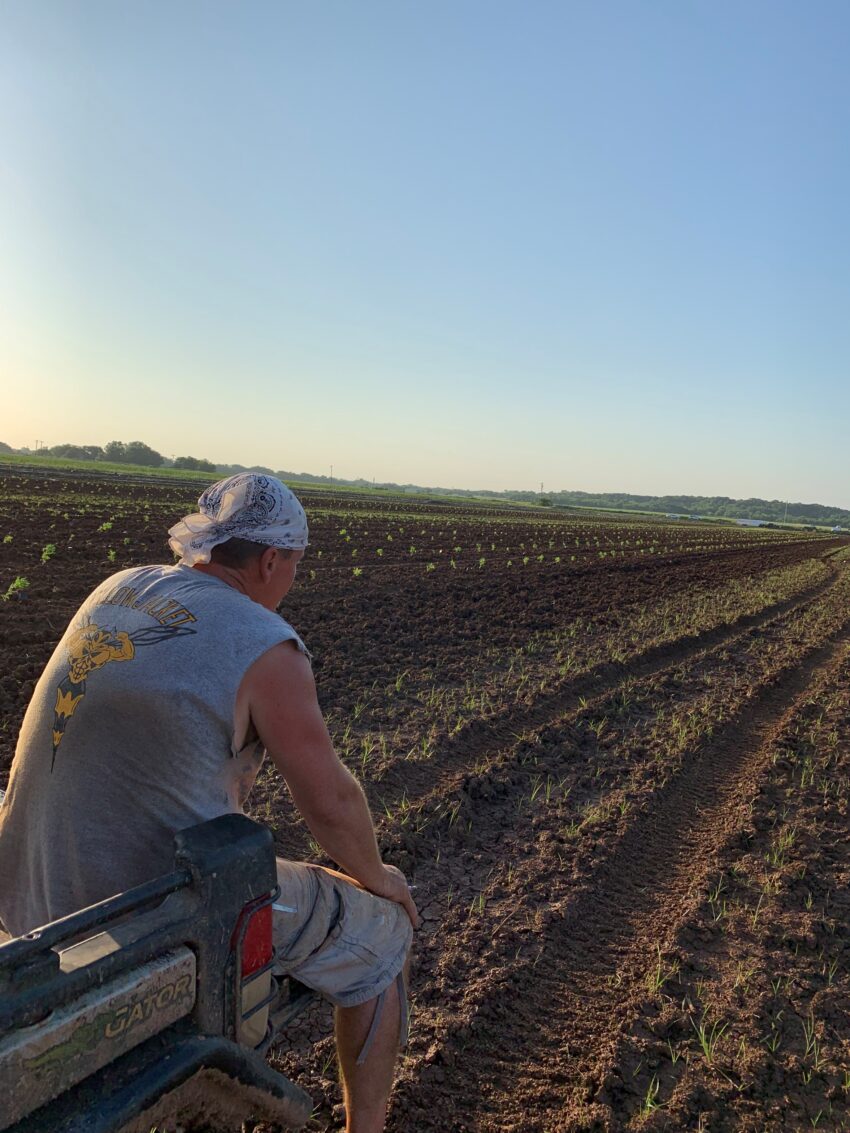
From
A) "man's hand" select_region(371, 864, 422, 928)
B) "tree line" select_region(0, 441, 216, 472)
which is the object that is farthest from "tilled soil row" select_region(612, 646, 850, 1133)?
"tree line" select_region(0, 441, 216, 472)

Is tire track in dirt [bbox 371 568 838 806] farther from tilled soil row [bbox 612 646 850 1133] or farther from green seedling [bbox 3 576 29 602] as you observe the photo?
green seedling [bbox 3 576 29 602]

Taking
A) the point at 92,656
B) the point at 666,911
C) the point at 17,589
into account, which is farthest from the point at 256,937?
the point at 17,589

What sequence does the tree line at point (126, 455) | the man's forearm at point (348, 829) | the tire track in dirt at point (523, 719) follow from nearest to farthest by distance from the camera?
the man's forearm at point (348, 829), the tire track in dirt at point (523, 719), the tree line at point (126, 455)

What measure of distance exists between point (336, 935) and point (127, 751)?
836 mm

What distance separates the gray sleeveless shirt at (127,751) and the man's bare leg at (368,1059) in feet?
2.68

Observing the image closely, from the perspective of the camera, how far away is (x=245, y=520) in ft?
7.04

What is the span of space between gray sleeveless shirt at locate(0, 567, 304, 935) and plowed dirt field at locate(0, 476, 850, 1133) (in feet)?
5.20

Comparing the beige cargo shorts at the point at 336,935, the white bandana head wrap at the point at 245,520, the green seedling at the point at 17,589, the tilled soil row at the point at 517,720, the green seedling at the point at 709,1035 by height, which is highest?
the white bandana head wrap at the point at 245,520

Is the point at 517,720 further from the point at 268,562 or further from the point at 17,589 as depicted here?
the point at 17,589

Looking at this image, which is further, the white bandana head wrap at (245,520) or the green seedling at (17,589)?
the green seedling at (17,589)

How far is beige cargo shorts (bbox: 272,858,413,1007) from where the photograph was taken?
6.71 feet

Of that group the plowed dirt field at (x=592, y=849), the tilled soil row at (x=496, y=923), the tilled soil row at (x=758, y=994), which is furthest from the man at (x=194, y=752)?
the tilled soil row at (x=758, y=994)

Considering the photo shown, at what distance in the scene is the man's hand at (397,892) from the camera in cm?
229

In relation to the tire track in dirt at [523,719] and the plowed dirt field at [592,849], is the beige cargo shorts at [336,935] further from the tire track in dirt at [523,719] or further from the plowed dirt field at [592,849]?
the tire track in dirt at [523,719]
